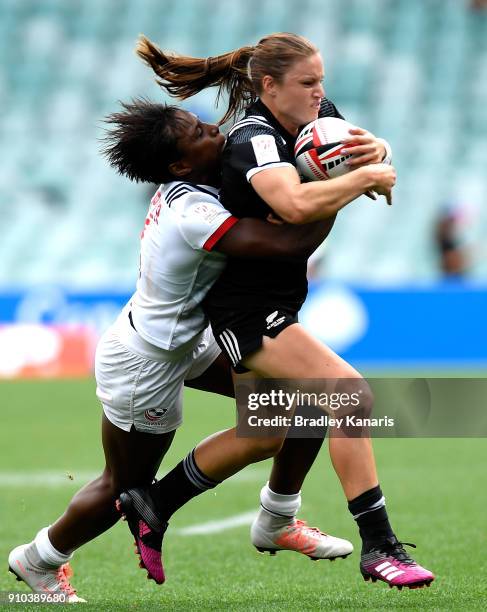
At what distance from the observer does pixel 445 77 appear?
21172 millimetres

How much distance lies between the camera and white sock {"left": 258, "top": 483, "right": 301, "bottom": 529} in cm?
518

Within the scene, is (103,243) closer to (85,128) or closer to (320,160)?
(85,128)

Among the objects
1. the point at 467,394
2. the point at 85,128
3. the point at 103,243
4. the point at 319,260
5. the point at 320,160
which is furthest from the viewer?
the point at 85,128

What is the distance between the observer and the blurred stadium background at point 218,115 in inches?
744

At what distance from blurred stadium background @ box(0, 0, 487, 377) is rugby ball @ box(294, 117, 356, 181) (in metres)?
11.9

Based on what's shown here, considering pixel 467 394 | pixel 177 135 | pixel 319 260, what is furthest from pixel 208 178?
pixel 319 260

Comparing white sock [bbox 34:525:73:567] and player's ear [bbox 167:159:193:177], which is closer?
player's ear [bbox 167:159:193:177]

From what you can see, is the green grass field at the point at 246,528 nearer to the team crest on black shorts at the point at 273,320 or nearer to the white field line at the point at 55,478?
the white field line at the point at 55,478

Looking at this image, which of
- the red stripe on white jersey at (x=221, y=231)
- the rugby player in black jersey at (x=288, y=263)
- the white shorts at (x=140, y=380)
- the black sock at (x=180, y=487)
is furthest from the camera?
the black sock at (x=180, y=487)

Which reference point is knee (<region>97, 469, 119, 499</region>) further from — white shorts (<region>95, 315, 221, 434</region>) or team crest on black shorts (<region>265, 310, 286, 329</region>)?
team crest on black shorts (<region>265, 310, 286, 329</region>)

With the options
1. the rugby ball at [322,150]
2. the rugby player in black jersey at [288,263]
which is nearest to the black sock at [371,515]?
the rugby player in black jersey at [288,263]

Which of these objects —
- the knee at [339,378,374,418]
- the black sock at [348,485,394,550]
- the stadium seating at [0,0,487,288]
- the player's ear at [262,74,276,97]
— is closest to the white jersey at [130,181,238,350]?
the player's ear at [262,74,276,97]

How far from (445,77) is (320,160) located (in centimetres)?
1723

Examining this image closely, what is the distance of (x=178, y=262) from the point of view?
4727 mm
